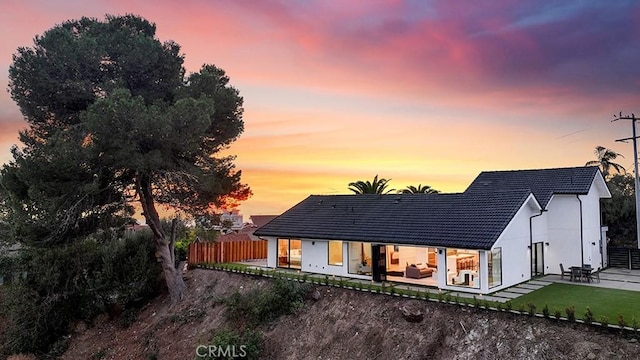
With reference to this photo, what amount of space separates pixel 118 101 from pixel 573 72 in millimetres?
21493

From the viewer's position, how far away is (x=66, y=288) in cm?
2209

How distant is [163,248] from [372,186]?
1806cm

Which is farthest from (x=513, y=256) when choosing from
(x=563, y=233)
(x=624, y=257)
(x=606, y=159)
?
(x=606, y=159)

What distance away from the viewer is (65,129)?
716 inches

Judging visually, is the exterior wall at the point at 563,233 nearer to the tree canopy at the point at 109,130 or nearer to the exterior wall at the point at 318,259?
the exterior wall at the point at 318,259

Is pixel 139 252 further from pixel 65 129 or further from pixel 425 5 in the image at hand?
pixel 425 5

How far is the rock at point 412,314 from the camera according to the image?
1500cm

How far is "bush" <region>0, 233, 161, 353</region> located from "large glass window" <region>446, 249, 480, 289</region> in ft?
53.1

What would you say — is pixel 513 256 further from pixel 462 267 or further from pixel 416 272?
pixel 416 272

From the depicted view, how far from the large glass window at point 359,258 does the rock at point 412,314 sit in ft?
19.0

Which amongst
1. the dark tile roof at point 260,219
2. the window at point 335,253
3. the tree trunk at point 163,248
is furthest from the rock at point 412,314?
the dark tile roof at point 260,219

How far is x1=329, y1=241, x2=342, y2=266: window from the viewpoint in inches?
859

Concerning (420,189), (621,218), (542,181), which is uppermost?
(542,181)

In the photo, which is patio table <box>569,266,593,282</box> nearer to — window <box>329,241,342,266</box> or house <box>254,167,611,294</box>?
house <box>254,167,611,294</box>
